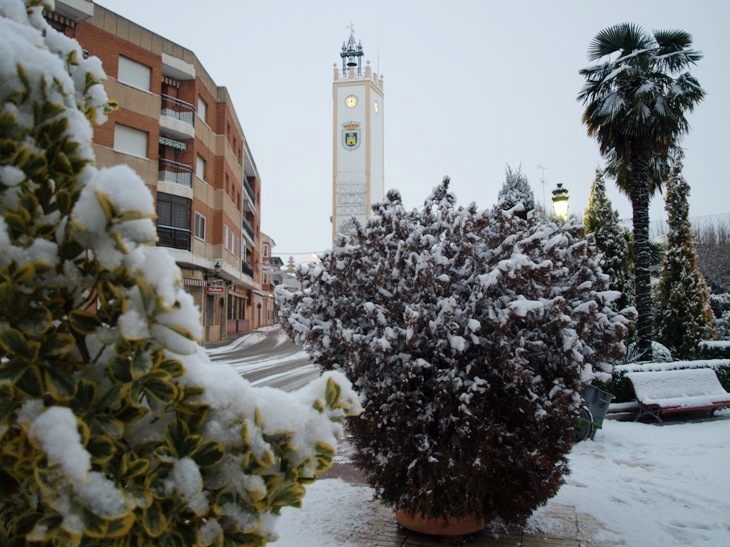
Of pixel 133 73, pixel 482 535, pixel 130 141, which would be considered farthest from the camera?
pixel 133 73

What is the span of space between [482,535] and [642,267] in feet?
35.8

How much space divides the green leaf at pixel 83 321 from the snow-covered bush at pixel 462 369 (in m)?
2.91

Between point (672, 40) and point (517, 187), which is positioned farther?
point (517, 187)

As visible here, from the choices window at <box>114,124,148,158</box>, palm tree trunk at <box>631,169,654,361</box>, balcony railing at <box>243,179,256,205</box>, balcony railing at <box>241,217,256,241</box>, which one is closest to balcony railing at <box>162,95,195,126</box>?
window at <box>114,124,148,158</box>

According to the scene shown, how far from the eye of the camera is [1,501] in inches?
51.1

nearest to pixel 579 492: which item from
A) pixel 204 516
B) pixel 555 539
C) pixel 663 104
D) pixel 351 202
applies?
pixel 555 539

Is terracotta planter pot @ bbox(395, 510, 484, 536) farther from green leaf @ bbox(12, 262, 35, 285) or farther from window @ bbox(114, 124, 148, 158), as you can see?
window @ bbox(114, 124, 148, 158)

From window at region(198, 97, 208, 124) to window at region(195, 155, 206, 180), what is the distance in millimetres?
2167

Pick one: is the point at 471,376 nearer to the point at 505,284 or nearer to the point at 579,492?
the point at 505,284

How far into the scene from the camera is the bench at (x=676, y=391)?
32.8ft

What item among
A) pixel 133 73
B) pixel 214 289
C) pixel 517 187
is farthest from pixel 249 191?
pixel 517 187

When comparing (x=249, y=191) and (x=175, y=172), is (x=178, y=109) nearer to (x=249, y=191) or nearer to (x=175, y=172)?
(x=175, y=172)

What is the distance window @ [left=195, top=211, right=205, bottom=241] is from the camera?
26.3 m

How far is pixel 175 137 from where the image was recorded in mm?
25469
